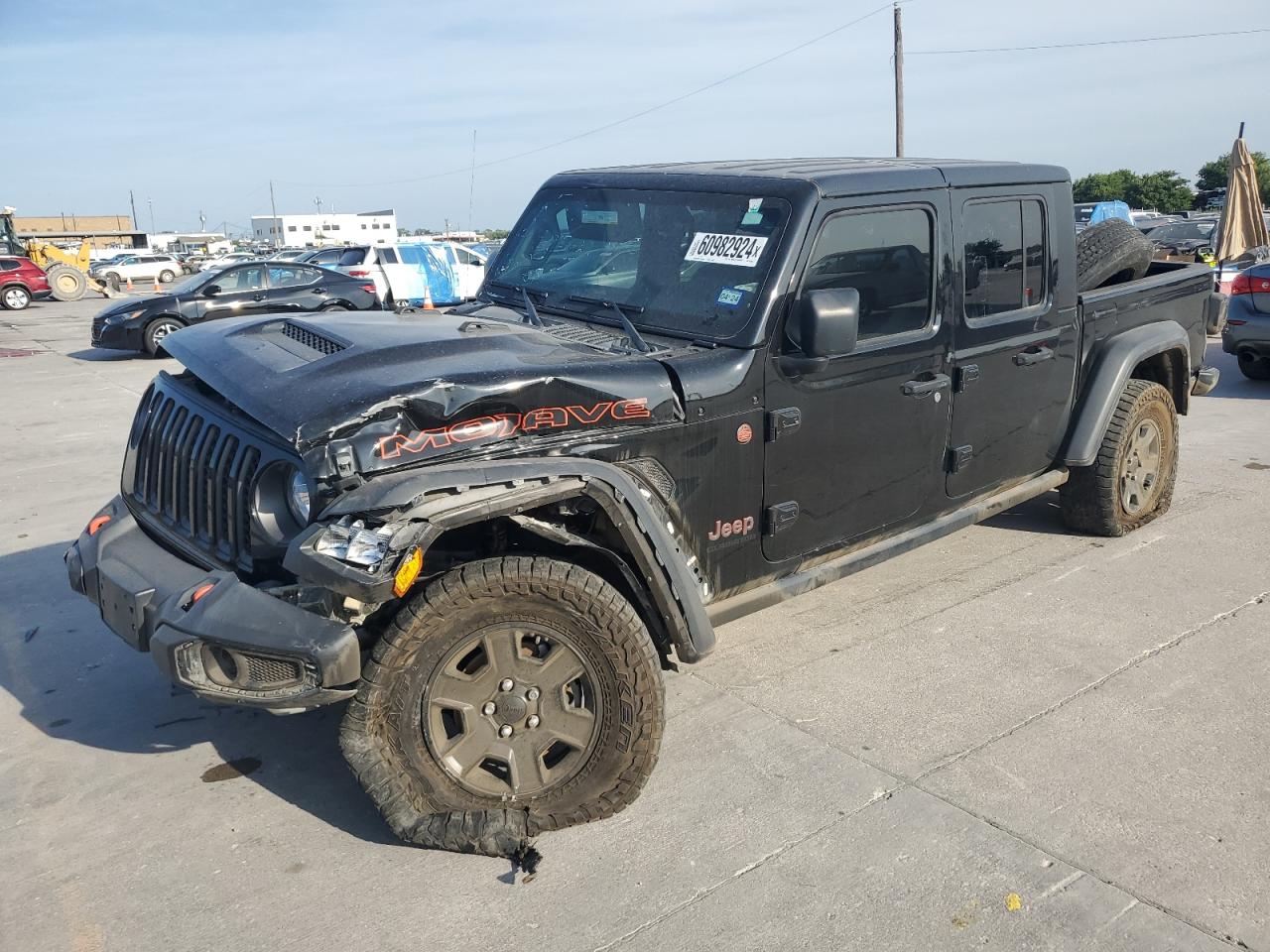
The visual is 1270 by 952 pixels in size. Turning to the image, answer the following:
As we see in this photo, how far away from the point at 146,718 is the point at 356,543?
1805mm

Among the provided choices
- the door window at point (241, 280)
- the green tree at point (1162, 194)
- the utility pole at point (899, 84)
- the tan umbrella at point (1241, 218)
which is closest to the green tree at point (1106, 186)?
the green tree at point (1162, 194)

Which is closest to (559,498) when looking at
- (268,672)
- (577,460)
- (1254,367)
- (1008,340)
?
(577,460)

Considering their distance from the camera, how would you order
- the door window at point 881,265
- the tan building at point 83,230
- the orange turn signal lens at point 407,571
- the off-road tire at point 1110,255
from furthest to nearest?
the tan building at point 83,230 → the off-road tire at point 1110,255 → the door window at point 881,265 → the orange turn signal lens at point 407,571

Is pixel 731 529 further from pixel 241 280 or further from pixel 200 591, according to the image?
pixel 241 280

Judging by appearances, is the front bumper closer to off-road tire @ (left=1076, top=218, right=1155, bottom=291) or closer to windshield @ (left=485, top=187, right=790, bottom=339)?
windshield @ (left=485, top=187, right=790, bottom=339)

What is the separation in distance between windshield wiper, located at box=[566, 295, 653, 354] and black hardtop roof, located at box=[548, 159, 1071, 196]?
1.73 ft

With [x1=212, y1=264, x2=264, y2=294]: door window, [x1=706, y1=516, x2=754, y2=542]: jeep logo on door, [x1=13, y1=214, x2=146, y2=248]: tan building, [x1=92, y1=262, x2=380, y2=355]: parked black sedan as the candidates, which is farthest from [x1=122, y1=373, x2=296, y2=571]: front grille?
[x1=13, y1=214, x2=146, y2=248]: tan building

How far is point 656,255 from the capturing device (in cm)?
401

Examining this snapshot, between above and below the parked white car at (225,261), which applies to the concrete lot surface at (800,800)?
below

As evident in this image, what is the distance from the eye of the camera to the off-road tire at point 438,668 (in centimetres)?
287

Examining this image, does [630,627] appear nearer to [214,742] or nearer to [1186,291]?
[214,742]

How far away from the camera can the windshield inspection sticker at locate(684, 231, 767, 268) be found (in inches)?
146

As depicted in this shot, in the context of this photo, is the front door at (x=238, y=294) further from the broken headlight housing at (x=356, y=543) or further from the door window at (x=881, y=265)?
the broken headlight housing at (x=356, y=543)

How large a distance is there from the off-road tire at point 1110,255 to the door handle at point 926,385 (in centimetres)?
162
